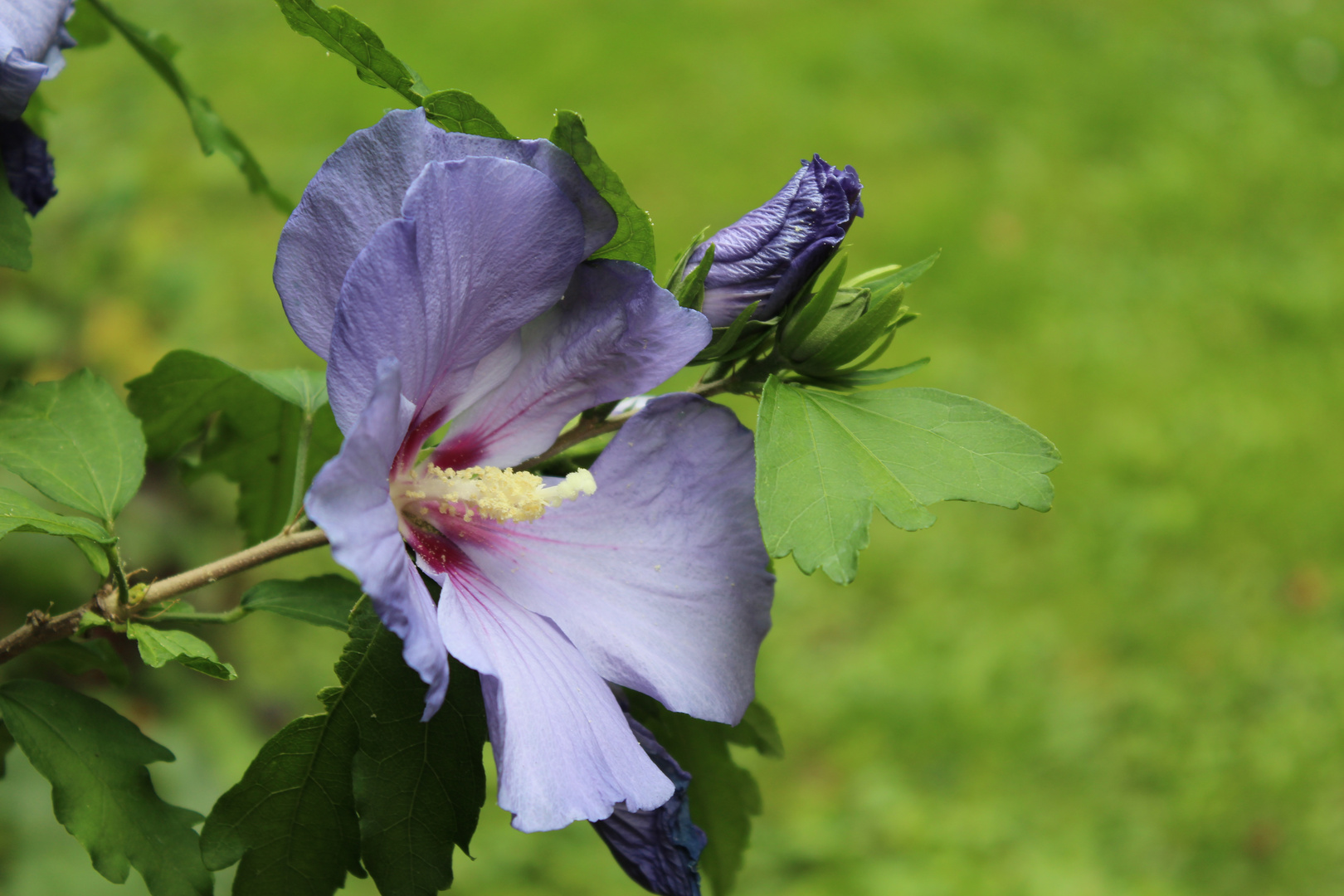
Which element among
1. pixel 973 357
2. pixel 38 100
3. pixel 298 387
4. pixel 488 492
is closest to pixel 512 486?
pixel 488 492

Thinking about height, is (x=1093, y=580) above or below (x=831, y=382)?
below

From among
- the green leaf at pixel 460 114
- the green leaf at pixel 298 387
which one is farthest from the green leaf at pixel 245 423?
the green leaf at pixel 460 114

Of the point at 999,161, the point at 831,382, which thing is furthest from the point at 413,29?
the point at 831,382

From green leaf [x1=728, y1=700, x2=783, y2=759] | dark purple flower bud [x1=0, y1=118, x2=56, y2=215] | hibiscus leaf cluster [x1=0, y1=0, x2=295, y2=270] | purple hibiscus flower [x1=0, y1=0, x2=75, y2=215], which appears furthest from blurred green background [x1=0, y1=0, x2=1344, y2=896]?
green leaf [x1=728, y1=700, x2=783, y2=759]

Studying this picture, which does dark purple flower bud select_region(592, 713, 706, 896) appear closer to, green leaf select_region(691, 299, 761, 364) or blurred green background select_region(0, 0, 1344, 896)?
green leaf select_region(691, 299, 761, 364)

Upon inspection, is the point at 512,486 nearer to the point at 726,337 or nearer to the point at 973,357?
the point at 726,337

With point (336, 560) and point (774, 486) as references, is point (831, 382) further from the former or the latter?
point (336, 560)
